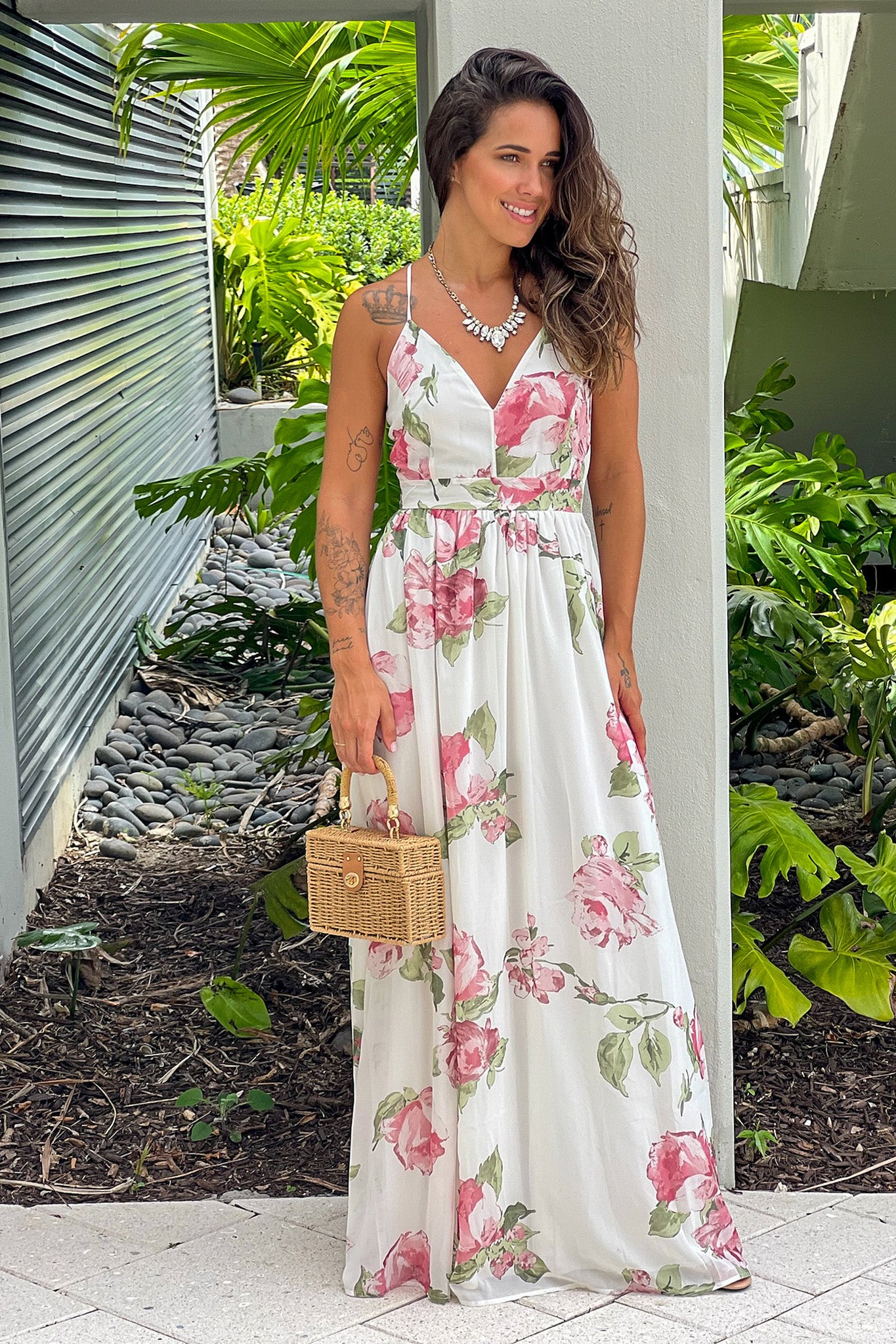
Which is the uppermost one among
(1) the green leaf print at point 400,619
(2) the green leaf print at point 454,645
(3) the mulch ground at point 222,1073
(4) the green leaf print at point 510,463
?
(4) the green leaf print at point 510,463

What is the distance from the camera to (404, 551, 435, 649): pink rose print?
2.29m

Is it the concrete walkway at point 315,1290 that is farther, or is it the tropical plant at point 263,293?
the tropical plant at point 263,293

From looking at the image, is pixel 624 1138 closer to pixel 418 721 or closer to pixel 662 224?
pixel 418 721

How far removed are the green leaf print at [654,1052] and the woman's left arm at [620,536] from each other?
0.43m

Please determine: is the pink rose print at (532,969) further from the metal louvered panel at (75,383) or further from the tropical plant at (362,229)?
the tropical plant at (362,229)

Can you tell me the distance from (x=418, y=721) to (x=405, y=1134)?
65 centimetres

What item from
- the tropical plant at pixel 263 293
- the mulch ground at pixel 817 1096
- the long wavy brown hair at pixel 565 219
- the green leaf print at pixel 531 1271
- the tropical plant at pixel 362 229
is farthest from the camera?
the tropical plant at pixel 362 229

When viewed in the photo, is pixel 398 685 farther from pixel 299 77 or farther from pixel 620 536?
pixel 299 77

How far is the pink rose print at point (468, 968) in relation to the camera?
2.27m

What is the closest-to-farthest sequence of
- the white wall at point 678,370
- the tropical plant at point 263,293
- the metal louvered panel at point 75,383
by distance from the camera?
the white wall at point 678,370
the metal louvered panel at point 75,383
the tropical plant at point 263,293

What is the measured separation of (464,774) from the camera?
7.45 ft

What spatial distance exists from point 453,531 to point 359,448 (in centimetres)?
19

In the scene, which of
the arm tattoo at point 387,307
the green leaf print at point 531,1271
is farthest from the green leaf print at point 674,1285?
the arm tattoo at point 387,307

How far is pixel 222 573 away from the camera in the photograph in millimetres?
8703
